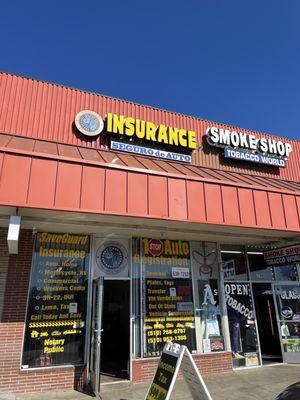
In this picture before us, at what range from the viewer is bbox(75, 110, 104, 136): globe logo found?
36.0 ft

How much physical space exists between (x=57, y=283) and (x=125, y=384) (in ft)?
9.72

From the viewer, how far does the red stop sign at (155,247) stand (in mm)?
10242

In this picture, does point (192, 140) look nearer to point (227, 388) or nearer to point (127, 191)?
point (127, 191)

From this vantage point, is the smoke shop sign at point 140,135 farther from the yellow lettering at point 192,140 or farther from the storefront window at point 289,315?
the storefront window at point 289,315

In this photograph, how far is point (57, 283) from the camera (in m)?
8.91

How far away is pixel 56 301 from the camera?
8.78m


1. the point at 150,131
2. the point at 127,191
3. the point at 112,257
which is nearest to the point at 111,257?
the point at 112,257

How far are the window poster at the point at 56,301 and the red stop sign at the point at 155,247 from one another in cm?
187

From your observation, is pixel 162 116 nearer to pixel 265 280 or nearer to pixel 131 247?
pixel 131 247

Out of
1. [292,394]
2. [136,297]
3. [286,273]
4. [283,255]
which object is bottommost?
[292,394]

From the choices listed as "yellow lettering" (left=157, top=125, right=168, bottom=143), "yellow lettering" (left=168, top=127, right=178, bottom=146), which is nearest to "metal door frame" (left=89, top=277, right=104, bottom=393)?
"yellow lettering" (left=157, top=125, right=168, bottom=143)

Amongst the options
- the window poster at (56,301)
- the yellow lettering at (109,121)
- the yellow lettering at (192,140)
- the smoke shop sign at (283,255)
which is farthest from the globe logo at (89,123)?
the smoke shop sign at (283,255)

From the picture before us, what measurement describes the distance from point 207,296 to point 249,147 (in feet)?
20.5

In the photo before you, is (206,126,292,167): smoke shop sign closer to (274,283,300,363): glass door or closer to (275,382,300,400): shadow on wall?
(274,283,300,363): glass door
